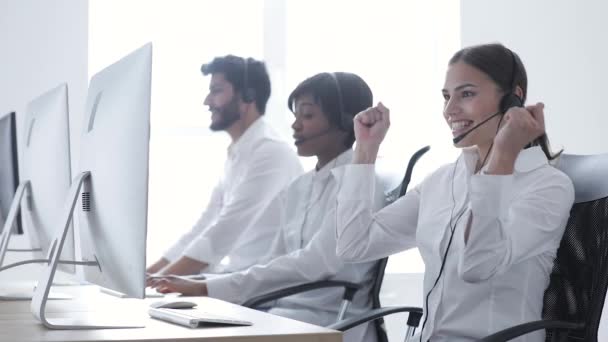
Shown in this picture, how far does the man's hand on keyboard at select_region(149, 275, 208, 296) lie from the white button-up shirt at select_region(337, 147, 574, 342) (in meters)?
0.73

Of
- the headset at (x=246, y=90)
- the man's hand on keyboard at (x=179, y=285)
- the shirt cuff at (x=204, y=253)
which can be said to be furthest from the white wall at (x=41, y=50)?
the man's hand on keyboard at (x=179, y=285)

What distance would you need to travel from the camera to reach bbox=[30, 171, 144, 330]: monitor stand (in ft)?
4.99

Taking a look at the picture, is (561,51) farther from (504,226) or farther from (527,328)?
(527,328)

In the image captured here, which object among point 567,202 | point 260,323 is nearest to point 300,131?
point 567,202

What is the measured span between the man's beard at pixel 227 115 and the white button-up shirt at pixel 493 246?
5.32ft

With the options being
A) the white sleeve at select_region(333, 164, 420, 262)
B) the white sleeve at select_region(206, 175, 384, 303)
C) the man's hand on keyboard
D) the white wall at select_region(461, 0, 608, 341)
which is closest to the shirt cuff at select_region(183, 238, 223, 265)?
the white sleeve at select_region(206, 175, 384, 303)

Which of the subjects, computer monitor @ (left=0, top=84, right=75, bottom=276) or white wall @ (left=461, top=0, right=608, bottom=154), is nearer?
computer monitor @ (left=0, top=84, right=75, bottom=276)

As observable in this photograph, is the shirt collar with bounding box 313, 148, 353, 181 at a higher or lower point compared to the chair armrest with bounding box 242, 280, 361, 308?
higher

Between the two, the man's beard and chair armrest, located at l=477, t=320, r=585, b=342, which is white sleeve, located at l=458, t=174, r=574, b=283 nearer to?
chair armrest, located at l=477, t=320, r=585, b=342

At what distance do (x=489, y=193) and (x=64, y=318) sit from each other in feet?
3.02

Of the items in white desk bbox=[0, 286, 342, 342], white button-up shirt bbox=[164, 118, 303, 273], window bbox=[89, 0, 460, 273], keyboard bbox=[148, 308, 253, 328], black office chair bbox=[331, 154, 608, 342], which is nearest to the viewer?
white desk bbox=[0, 286, 342, 342]

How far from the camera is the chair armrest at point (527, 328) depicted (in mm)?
1711

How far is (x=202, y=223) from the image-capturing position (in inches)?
148

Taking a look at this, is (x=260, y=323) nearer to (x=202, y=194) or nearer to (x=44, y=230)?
(x=44, y=230)
